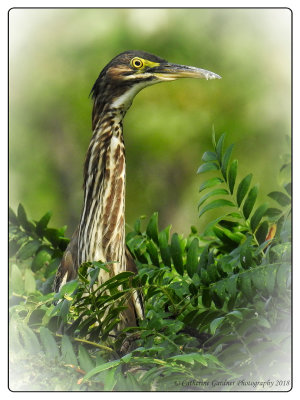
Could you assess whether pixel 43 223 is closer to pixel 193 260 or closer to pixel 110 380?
pixel 193 260

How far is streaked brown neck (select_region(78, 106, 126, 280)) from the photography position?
6.83 feet

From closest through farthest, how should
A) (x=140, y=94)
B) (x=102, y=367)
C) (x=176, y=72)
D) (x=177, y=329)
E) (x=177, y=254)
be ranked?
(x=102, y=367) → (x=177, y=329) → (x=177, y=254) → (x=176, y=72) → (x=140, y=94)

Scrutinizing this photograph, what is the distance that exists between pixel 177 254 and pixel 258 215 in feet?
0.93

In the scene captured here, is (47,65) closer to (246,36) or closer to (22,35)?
(22,35)

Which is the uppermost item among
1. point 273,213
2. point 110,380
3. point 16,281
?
point 273,213

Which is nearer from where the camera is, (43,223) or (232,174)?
(232,174)

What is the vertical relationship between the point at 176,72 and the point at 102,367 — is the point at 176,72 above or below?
above

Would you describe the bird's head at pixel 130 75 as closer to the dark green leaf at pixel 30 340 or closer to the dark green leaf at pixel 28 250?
the dark green leaf at pixel 28 250

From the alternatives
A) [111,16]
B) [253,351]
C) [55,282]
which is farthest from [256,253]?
[111,16]

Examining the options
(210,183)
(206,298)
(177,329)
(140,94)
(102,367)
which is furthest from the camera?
(140,94)

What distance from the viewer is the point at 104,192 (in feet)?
6.91

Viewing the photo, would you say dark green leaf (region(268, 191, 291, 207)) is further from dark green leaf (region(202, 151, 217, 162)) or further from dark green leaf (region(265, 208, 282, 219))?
dark green leaf (region(202, 151, 217, 162))

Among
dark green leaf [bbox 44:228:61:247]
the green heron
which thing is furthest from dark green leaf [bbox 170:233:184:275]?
dark green leaf [bbox 44:228:61:247]

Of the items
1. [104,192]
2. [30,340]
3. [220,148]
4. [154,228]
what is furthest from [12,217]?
[220,148]
